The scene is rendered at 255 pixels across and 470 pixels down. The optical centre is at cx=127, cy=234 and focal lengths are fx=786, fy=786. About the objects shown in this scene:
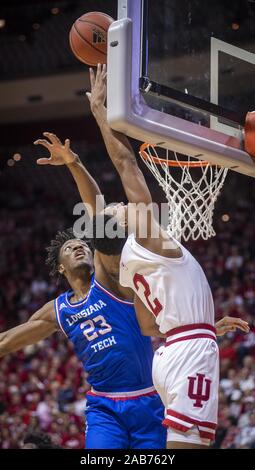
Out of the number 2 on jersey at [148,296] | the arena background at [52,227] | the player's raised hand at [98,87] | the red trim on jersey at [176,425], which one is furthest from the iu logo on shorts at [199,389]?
the arena background at [52,227]

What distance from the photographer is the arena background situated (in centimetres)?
1012

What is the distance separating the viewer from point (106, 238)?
14.6 feet

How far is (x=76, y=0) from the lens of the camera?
1482cm

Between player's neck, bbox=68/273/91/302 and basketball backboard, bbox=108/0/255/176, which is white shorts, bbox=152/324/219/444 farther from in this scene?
player's neck, bbox=68/273/91/302

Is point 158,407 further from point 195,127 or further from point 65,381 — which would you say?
point 65,381

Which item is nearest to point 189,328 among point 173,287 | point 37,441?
point 173,287

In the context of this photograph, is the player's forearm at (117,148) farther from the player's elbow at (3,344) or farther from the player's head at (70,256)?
the player's elbow at (3,344)

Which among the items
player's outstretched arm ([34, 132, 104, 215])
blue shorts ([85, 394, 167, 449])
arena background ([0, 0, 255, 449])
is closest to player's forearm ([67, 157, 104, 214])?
player's outstretched arm ([34, 132, 104, 215])

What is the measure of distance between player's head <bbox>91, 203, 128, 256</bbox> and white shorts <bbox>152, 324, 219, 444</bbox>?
753mm

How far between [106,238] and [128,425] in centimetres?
110

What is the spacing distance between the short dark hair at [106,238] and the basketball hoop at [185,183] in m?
0.56

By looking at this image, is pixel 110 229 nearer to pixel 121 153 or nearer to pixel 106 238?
pixel 106 238
